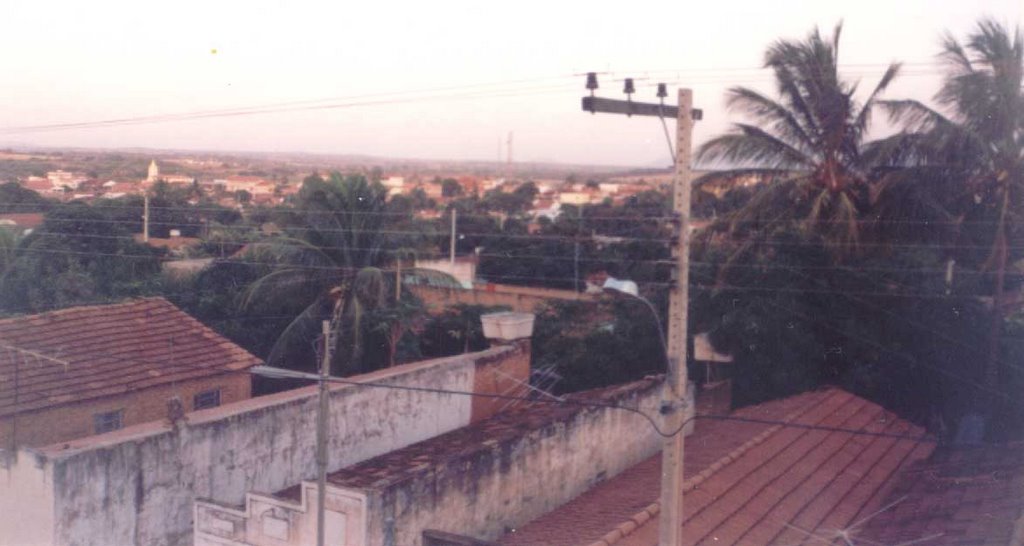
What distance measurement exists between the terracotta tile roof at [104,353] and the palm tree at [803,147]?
361 inches

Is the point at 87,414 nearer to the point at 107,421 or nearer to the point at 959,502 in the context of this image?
the point at 107,421

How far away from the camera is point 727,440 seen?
14273 mm

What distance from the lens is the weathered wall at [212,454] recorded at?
8.75 meters

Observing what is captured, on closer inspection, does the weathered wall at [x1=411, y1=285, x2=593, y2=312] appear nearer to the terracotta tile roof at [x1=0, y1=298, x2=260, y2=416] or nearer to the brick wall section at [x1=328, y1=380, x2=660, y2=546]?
the terracotta tile roof at [x1=0, y1=298, x2=260, y2=416]

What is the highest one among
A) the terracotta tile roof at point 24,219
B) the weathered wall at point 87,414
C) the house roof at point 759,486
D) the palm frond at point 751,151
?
the palm frond at point 751,151

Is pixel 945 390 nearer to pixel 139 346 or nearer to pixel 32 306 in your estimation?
pixel 139 346

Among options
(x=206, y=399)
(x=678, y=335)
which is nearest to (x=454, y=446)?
(x=206, y=399)

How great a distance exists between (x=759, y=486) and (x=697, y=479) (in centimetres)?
117

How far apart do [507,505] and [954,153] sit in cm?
1001

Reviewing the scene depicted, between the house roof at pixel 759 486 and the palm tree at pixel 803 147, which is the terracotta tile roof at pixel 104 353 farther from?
the palm tree at pixel 803 147

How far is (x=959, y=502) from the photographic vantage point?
10.9m

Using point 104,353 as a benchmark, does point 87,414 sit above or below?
below

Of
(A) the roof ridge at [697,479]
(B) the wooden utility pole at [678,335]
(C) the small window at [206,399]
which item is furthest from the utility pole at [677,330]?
(C) the small window at [206,399]

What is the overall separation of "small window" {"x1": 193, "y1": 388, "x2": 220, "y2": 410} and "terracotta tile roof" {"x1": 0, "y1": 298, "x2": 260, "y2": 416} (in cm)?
31
